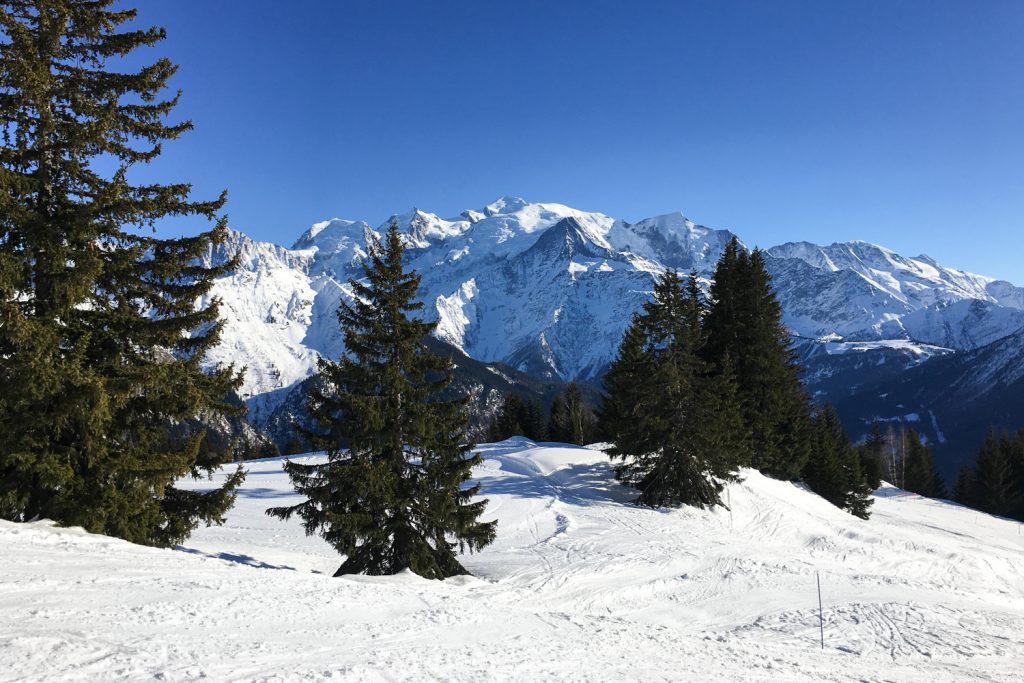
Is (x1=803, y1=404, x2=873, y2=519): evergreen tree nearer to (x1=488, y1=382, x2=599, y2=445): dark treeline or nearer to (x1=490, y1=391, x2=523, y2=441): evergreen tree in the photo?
(x1=488, y1=382, x2=599, y2=445): dark treeline

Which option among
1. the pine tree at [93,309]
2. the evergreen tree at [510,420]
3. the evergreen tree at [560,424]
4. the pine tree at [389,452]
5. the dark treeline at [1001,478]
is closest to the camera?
the pine tree at [93,309]

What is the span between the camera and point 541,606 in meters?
12.8

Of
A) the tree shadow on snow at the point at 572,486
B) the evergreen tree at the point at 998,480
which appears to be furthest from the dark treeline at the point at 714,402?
the evergreen tree at the point at 998,480

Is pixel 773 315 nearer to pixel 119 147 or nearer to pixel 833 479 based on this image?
pixel 833 479

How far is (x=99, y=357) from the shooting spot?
1012 cm

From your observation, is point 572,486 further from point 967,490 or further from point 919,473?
point 919,473

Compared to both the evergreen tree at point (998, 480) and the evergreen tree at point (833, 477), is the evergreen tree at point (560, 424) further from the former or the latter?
the evergreen tree at point (998, 480)

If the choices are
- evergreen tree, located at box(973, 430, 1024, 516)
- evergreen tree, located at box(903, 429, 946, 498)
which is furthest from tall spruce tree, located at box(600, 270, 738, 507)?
evergreen tree, located at box(903, 429, 946, 498)

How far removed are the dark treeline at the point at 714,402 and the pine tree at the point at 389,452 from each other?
38.3 ft

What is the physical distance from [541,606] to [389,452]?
4.90m

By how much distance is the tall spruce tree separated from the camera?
2345 centimetres

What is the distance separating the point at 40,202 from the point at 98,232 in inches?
45.6

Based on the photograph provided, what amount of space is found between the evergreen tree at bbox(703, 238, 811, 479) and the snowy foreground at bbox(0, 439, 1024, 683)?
930cm

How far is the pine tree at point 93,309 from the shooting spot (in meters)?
8.98
